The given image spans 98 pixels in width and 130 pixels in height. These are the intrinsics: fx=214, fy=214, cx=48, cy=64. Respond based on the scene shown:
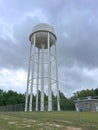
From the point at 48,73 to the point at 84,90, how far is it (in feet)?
112

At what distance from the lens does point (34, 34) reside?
32312 millimetres

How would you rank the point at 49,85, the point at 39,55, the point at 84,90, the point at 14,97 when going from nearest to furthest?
the point at 49,85 < the point at 39,55 < the point at 14,97 < the point at 84,90

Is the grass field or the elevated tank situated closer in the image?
the grass field

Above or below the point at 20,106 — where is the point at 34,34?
above

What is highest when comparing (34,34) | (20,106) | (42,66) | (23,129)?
(34,34)

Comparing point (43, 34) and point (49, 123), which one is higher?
point (43, 34)

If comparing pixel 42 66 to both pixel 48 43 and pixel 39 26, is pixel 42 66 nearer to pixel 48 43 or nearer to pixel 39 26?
pixel 48 43

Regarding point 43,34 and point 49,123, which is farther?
point 43,34

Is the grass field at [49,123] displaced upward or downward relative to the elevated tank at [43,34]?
downward

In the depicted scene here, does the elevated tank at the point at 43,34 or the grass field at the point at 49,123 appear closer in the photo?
the grass field at the point at 49,123

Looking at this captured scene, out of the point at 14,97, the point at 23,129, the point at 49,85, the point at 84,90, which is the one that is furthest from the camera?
the point at 84,90

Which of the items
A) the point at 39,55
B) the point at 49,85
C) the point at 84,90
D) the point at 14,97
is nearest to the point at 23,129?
the point at 49,85

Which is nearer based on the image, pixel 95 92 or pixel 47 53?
pixel 47 53

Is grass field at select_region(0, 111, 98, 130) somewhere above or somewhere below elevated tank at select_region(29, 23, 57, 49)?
below
